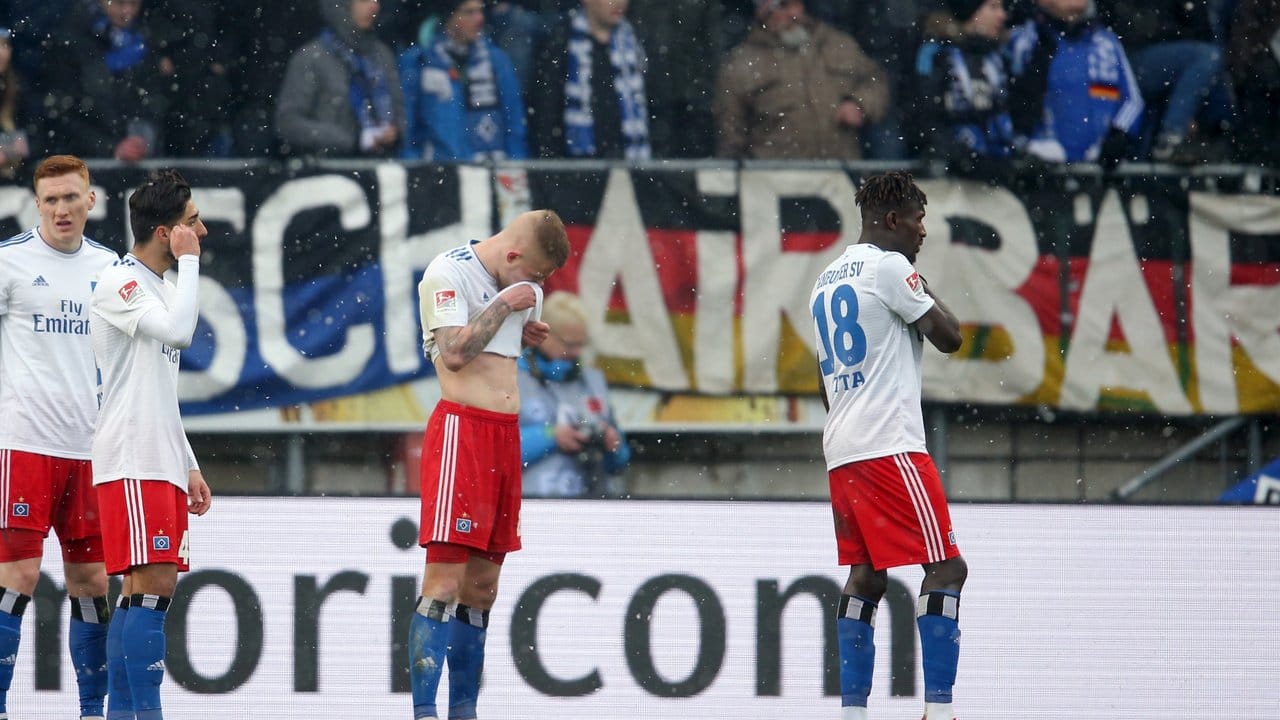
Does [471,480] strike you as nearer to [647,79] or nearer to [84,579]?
[84,579]

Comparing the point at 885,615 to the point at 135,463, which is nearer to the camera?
the point at 135,463

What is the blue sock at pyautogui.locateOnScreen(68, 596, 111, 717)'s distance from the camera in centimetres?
499

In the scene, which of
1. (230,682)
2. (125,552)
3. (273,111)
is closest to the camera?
(125,552)

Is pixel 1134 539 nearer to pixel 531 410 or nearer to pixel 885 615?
pixel 885 615

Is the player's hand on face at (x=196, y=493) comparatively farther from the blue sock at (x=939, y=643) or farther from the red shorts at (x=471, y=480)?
the blue sock at (x=939, y=643)

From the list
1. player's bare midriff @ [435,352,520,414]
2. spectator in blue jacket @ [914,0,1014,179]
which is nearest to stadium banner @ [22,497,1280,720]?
player's bare midriff @ [435,352,520,414]

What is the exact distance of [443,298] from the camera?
458cm

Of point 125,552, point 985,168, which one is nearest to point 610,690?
point 125,552

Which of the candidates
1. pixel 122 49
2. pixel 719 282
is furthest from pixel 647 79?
pixel 122 49

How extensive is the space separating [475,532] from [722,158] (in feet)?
11.8

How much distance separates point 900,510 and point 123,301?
2370 mm

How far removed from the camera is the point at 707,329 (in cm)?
750

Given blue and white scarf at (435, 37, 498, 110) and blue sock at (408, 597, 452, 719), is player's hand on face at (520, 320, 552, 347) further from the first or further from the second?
blue and white scarf at (435, 37, 498, 110)

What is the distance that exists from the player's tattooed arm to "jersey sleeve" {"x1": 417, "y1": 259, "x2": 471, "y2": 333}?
0.03 meters
